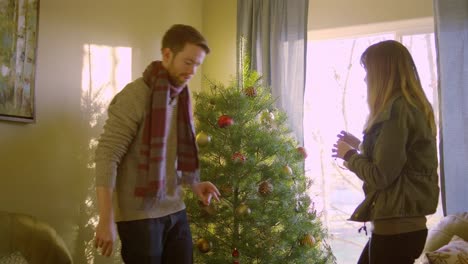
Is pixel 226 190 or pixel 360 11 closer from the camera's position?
pixel 226 190

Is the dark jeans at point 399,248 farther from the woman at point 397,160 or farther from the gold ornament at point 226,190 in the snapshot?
the gold ornament at point 226,190

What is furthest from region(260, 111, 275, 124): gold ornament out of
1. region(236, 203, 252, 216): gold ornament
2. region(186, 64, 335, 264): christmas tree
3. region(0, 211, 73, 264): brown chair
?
region(0, 211, 73, 264): brown chair

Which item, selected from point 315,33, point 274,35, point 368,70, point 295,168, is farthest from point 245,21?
point 368,70

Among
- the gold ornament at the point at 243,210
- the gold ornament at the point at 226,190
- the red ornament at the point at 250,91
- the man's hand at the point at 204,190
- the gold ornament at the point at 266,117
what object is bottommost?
the gold ornament at the point at 243,210

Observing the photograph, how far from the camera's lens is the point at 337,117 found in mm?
3387

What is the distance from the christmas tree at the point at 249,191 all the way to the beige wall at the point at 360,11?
1127mm

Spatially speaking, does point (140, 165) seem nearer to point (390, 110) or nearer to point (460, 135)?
point (390, 110)

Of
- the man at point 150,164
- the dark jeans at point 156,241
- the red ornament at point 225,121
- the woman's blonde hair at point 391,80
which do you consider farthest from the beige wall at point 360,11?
the dark jeans at point 156,241

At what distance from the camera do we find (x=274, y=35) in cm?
334

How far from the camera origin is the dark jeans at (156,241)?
147 cm

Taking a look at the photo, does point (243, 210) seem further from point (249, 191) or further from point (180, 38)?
point (180, 38)

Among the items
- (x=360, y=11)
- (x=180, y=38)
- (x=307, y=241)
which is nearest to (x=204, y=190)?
(x=180, y=38)

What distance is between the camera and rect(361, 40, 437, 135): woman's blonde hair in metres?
1.55

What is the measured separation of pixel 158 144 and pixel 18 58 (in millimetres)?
981
